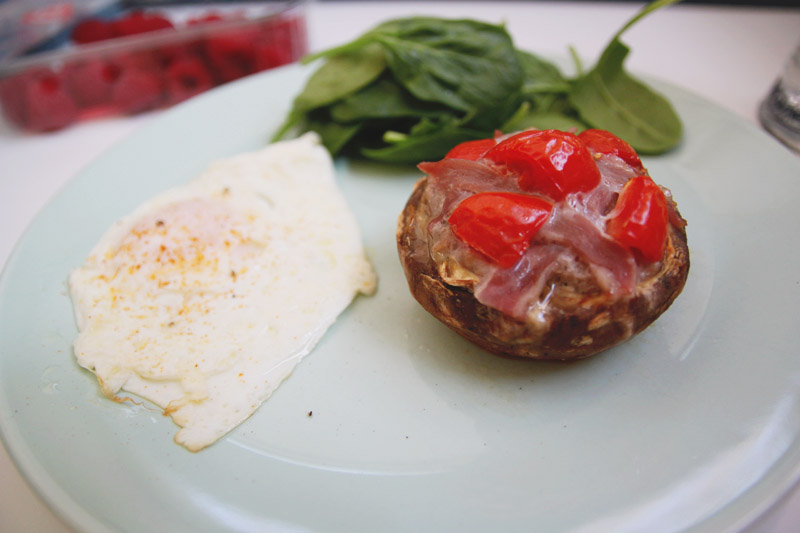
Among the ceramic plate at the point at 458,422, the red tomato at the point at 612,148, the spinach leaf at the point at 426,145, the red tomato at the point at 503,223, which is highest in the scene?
the red tomato at the point at 612,148

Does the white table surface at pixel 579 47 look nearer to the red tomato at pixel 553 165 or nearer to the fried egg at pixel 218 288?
the fried egg at pixel 218 288

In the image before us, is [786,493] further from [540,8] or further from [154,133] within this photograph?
[540,8]

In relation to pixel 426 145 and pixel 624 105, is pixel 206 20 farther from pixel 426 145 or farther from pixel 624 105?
pixel 624 105

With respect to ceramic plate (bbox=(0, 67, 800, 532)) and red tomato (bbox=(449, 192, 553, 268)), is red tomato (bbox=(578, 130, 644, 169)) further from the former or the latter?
ceramic plate (bbox=(0, 67, 800, 532))

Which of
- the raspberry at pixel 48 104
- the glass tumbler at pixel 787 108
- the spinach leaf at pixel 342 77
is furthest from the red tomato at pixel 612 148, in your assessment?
the raspberry at pixel 48 104

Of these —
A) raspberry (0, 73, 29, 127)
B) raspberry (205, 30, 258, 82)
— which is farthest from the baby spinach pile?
raspberry (0, 73, 29, 127)

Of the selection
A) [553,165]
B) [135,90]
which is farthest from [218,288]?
[135,90]

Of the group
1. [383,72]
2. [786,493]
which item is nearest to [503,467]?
[786,493]
